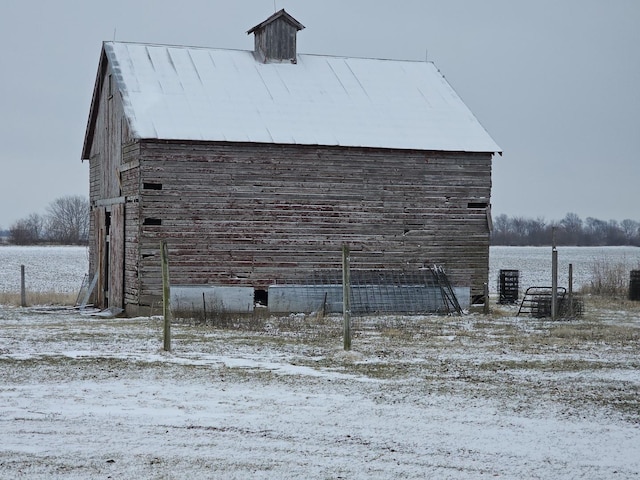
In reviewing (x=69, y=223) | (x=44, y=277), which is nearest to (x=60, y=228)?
(x=69, y=223)

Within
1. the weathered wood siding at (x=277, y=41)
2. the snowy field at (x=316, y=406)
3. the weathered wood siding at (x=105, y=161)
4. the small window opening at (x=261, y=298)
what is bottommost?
the snowy field at (x=316, y=406)

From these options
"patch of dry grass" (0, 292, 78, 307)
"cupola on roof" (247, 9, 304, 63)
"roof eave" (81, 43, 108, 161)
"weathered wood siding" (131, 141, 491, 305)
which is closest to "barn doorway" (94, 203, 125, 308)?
"weathered wood siding" (131, 141, 491, 305)

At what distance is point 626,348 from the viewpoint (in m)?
17.3

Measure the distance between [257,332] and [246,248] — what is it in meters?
5.55

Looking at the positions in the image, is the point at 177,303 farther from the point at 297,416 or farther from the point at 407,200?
the point at 297,416

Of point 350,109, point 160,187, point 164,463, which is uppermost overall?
point 350,109

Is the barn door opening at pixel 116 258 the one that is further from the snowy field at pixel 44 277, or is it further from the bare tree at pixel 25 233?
the bare tree at pixel 25 233

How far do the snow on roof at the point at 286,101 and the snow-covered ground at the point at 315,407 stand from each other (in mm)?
8029

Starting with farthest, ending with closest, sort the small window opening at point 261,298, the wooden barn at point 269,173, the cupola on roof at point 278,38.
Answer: the cupola on roof at point 278,38, the small window opening at point 261,298, the wooden barn at point 269,173

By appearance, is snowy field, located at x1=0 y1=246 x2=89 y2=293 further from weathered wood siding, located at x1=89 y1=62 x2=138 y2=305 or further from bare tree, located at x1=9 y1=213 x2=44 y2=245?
bare tree, located at x1=9 y1=213 x2=44 y2=245

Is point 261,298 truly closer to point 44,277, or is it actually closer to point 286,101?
point 286,101

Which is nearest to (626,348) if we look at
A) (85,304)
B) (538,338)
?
(538,338)

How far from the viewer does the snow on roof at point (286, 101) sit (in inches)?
992

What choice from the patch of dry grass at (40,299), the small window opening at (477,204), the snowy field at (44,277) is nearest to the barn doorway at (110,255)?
the patch of dry grass at (40,299)
